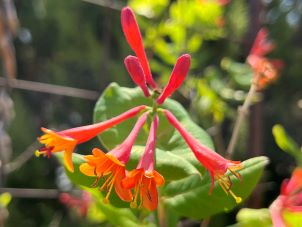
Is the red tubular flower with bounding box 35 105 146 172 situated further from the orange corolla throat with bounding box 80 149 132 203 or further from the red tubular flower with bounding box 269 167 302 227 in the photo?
the red tubular flower with bounding box 269 167 302 227

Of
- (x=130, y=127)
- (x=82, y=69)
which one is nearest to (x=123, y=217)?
(x=130, y=127)

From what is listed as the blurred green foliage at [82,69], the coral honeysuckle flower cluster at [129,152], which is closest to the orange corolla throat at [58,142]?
the coral honeysuckle flower cluster at [129,152]

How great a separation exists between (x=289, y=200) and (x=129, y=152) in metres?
0.17

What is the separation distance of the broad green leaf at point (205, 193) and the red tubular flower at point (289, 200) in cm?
3

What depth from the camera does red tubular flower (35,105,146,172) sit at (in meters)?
0.49

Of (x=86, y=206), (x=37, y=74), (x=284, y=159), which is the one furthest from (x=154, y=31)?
(x=37, y=74)

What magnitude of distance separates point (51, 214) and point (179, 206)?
179cm

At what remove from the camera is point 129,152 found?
19.0 inches

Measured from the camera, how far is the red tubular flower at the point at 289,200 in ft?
1.59

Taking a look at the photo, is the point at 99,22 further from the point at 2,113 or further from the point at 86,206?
the point at 2,113

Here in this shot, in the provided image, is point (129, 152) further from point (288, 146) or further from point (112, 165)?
point (288, 146)

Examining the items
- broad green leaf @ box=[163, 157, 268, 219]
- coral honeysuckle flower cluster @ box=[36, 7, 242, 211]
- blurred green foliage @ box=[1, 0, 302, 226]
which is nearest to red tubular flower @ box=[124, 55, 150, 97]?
coral honeysuckle flower cluster @ box=[36, 7, 242, 211]

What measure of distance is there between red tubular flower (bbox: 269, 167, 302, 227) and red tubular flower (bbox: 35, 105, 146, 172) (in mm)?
163

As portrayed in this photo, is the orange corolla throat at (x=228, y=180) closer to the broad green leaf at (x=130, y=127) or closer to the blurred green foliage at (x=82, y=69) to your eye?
the broad green leaf at (x=130, y=127)
